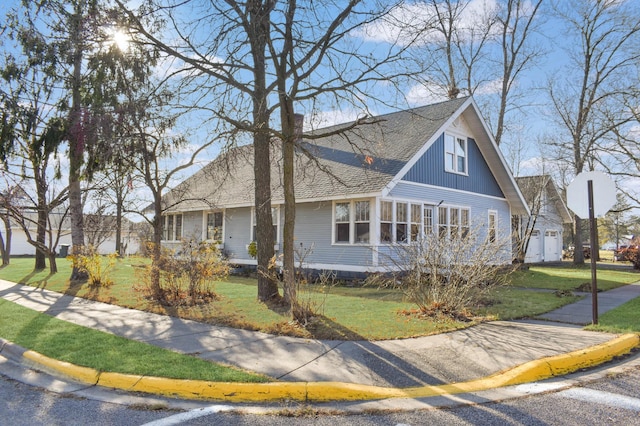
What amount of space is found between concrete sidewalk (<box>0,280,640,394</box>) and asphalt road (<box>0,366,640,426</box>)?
2.45 ft

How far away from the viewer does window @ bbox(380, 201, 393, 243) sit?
14398mm

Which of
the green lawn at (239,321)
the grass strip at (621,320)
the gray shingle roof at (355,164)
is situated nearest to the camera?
the green lawn at (239,321)

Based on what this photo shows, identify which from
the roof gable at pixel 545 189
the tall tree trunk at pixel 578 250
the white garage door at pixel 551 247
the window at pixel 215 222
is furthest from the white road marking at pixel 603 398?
the white garage door at pixel 551 247

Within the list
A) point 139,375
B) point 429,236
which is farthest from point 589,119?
point 139,375

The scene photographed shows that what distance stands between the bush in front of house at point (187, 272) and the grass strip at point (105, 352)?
93.4 inches

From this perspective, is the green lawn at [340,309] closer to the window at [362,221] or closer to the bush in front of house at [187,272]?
the bush in front of house at [187,272]

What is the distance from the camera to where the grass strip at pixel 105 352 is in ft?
16.4

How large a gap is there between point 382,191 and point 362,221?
5.32ft

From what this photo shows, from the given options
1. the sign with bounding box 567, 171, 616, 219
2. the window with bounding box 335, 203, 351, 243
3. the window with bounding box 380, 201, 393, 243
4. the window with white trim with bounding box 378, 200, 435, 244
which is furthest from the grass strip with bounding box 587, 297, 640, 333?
Answer: the window with bounding box 335, 203, 351, 243

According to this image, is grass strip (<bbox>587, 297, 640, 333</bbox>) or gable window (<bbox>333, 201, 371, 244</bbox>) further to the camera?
gable window (<bbox>333, 201, 371, 244</bbox>)

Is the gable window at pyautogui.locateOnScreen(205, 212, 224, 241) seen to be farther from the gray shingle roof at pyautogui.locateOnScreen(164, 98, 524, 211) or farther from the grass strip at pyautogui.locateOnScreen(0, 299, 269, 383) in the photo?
the grass strip at pyautogui.locateOnScreen(0, 299, 269, 383)

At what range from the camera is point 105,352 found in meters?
5.92

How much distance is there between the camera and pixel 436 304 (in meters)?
8.49

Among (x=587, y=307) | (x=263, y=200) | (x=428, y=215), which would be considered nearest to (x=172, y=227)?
(x=428, y=215)
